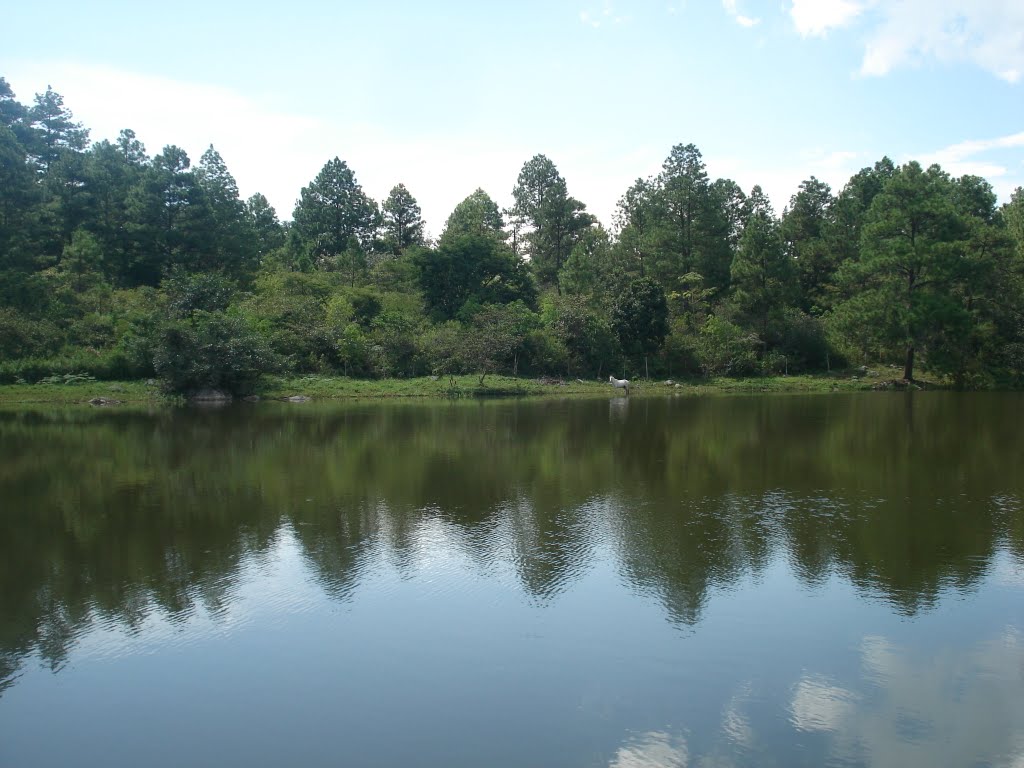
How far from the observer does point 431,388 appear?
37188 mm

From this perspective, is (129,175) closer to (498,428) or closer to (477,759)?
(498,428)

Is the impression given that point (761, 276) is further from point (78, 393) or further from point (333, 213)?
point (78, 393)

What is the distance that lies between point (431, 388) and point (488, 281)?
523 inches

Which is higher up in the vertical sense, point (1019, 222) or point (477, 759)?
point (1019, 222)

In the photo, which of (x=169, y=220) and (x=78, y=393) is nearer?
(x=78, y=393)

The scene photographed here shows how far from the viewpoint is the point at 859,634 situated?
723 centimetres

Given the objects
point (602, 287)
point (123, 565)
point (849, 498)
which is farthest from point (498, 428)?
point (602, 287)

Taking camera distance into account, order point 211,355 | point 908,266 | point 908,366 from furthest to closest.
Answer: point 908,366
point 908,266
point 211,355

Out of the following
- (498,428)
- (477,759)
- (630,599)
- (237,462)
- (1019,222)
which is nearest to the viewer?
(477,759)

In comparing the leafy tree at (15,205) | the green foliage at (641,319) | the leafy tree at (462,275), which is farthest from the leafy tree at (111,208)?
the green foliage at (641,319)

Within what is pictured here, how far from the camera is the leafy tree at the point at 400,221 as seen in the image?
63.0 m

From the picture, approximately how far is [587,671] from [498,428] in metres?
17.3

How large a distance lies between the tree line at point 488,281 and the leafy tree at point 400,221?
259 centimetres

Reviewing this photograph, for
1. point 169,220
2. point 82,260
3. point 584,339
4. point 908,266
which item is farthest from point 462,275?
point 908,266
